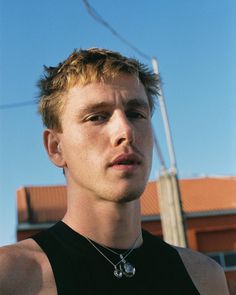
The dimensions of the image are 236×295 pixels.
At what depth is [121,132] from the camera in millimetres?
1821

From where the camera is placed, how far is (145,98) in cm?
204

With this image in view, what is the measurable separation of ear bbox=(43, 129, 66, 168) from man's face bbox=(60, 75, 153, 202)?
0.14 feet

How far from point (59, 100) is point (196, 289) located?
95 centimetres

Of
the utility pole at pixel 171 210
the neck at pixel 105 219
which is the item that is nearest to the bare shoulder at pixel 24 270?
the neck at pixel 105 219

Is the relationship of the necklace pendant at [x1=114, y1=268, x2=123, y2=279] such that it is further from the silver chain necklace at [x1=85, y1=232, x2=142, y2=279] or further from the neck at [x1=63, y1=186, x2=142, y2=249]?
the neck at [x1=63, y1=186, x2=142, y2=249]

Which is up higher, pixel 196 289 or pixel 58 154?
pixel 58 154

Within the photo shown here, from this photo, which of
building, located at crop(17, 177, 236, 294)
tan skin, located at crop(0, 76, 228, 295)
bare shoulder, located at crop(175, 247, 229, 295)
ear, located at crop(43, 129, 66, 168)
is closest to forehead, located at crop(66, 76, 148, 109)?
tan skin, located at crop(0, 76, 228, 295)

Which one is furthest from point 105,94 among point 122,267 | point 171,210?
point 171,210

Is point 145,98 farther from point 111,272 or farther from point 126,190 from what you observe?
point 111,272

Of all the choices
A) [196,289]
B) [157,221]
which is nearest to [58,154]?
[196,289]

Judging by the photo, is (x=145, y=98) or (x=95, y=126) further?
(x=145, y=98)

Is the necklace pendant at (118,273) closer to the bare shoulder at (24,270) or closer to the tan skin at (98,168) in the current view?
the tan skin at (98,168)

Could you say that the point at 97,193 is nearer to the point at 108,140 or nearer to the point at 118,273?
the point at 108,140

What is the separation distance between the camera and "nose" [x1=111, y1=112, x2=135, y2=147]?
181 centimetres
